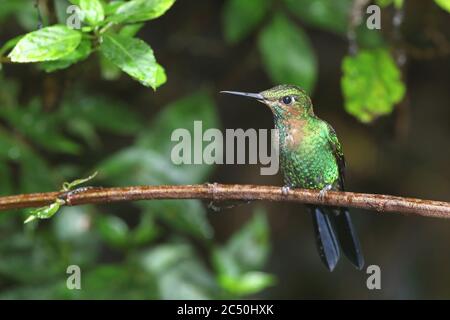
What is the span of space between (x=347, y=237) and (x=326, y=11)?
1312 mm

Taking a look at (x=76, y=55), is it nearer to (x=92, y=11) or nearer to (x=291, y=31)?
(x=92, y=11)

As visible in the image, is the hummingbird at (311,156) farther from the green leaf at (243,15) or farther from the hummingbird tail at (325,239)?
the green leaf at (243,15)

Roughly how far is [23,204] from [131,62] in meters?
0.49

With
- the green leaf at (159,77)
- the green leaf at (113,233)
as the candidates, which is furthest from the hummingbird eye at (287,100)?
the green leaf at (113,233)

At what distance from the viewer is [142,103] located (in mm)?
4125

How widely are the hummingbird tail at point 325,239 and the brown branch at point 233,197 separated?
1.03 feet

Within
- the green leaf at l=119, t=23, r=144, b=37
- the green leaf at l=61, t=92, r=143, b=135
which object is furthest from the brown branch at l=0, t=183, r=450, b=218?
the green leaf at l=61, t=92, r=143, b=135

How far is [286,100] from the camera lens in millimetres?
1951

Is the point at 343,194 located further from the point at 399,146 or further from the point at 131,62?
the point at 399,146

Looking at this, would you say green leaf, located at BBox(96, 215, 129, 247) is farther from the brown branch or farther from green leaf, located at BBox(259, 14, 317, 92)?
the brown branch

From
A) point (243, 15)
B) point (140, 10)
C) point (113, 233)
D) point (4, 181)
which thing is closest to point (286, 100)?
point (140, 10)

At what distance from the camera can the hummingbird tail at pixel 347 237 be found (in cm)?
191

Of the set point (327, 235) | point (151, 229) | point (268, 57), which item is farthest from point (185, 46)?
point (327, 235)

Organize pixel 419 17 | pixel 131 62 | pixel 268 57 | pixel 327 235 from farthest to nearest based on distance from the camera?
pixel 419 17 < pixel 268 57 < pixel 327 235 < pixel 131 62
